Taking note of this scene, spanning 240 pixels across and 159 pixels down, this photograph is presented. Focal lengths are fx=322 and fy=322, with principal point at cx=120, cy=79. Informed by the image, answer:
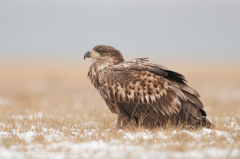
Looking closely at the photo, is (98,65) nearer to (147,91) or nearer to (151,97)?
(147,91)

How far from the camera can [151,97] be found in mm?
7000

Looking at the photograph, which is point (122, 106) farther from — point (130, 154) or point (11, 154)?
point (11, 154)

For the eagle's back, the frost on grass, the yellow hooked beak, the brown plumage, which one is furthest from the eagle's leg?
the yellow hooked beak

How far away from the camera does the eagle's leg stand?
284 inches

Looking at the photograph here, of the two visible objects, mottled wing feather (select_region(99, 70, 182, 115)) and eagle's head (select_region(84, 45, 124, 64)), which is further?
eagle's head (select_region(84, 45, 124, 64))

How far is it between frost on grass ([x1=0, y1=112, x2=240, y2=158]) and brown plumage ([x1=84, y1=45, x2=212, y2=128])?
0.43 m

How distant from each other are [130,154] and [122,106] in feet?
8.25

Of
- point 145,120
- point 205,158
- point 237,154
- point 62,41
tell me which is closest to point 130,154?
point 205,158

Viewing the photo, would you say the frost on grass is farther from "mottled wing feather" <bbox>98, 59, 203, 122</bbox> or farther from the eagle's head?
the eagle's head

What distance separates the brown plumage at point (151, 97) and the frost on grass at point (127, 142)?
0.43 m

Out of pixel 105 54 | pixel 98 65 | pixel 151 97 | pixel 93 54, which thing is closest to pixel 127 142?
pixel 151 97

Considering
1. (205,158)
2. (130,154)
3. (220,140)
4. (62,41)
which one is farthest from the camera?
(62,41)

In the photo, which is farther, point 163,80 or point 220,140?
point 163,80

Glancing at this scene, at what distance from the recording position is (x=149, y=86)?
23.0 ft
